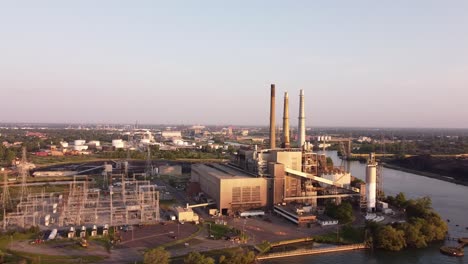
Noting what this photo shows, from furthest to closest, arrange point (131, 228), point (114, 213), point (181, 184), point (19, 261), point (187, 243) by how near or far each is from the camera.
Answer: point (181, 184), point (114, 213), point (131, 228), point (187, 243), point (19, 261)

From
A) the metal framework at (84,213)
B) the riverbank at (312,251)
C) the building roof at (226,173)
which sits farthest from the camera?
the building roof at (226,173)

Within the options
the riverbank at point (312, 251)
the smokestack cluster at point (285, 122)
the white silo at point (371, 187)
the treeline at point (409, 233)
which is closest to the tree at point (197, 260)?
the riverbank at point (312, 251)

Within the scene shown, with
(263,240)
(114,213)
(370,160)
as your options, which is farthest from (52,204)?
(370,160)

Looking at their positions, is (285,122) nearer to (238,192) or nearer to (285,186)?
(285,186)

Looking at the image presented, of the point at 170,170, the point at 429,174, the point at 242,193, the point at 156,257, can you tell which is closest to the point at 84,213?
the point at 242,193

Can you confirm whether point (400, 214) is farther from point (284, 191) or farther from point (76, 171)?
point (76, 171)

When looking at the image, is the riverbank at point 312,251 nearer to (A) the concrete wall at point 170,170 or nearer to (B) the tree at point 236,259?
(B) the tree at point 236,259
